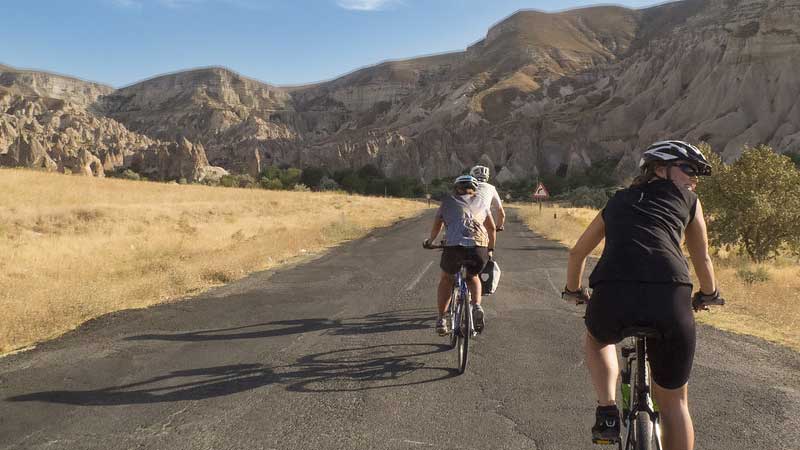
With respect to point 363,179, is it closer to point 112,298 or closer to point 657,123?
point 657,123

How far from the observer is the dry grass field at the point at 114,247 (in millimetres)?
9258

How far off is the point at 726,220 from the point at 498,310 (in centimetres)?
1341

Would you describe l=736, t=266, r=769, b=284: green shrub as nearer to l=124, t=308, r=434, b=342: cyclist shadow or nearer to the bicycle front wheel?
l=124, t=308, r=434, b=342: cyclist shadow

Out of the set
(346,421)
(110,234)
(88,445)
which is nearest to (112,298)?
(88,445)

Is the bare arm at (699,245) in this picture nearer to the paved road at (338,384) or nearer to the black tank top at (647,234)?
the black tank top at (647,234)

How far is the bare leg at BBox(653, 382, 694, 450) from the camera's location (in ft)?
9.82

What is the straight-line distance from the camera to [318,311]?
29.8 ft

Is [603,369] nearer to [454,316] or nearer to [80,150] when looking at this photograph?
[454,316]

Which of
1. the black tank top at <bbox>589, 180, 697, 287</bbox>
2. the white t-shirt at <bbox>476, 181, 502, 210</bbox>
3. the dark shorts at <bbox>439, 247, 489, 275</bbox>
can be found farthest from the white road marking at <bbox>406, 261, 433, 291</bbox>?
the black tank top at <bbox>589, 180, 697, 287</bbox>

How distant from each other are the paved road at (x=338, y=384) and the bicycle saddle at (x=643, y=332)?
5.54ft

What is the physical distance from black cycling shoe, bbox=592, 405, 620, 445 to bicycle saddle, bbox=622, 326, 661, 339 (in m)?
0.50

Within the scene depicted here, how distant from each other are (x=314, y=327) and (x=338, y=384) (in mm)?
2449

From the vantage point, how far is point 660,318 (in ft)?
9.41

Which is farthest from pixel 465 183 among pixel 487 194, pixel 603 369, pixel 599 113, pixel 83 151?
pixel 599 113
